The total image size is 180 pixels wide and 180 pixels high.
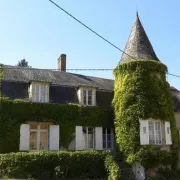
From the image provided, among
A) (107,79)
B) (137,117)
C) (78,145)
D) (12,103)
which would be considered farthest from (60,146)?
(107,79)

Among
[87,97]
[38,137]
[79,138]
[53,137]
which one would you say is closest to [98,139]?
[79,138]

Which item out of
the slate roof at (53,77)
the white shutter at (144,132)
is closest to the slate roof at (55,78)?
the slate roof at (53,77)

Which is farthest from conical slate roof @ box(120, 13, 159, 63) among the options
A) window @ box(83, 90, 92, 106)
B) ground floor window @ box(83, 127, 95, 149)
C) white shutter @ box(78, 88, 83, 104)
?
ground floor window @ box(83, 127, 95, 149)

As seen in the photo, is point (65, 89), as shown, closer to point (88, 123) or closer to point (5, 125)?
point (88, 123)

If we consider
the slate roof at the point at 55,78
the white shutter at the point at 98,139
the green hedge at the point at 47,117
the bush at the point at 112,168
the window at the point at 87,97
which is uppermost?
the slate roof at the point at 55,78

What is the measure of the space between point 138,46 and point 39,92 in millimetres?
8029

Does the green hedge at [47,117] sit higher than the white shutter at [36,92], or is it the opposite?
the white shutter at [36,92]

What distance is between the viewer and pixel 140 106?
19.0 metres

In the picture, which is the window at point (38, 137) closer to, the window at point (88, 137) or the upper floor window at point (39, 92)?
the upper floor window at point (39, 92)

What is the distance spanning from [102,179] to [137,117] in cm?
444

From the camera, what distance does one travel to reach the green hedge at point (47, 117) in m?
18.2

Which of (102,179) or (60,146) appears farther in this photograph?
(60,146)

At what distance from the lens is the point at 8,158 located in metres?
16.1

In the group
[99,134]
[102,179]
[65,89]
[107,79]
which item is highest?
[107,79]
